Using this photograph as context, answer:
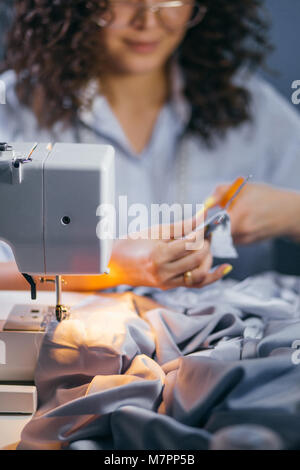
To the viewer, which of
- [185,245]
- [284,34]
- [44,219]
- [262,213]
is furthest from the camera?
[284,34]

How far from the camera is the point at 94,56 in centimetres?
199

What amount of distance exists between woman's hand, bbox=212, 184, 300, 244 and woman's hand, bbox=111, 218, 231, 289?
409 millimetres

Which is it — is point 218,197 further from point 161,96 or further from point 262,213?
point 161,96

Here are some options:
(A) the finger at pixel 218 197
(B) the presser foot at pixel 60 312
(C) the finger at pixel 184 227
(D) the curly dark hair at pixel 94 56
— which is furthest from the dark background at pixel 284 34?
(B) the presser foot at pixel 60 312

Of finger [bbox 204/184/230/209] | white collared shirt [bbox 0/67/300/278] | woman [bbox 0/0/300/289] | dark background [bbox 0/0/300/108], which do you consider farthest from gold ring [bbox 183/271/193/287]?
dark background [bbox 0/0/300/108]

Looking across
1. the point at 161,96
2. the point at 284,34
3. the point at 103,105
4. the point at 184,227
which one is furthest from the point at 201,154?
the point at 184,227

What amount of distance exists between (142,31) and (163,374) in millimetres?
1222

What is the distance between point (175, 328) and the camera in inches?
48.8

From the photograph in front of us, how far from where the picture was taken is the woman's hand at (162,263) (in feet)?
4.60

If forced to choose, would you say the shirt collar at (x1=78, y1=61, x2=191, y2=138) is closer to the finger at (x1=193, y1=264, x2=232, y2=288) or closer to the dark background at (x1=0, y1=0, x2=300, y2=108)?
the dark background at (x1=0, y1=0, x2=300, y2=108)

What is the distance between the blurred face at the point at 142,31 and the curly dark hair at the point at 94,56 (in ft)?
0.15

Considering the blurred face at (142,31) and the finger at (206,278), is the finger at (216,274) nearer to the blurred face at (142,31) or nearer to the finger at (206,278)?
the finger at (206,278)

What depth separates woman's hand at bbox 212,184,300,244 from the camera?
183 centimetres

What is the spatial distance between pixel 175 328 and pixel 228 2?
51.6 inches
